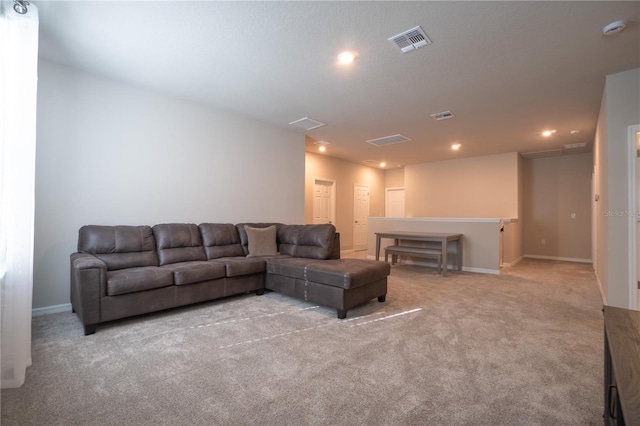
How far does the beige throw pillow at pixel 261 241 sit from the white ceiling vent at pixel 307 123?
189 cm

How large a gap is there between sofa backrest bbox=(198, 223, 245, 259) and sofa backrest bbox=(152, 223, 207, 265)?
0.08 m

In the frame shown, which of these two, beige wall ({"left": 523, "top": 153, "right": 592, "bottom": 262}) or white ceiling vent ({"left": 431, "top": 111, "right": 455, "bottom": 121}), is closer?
white ceiling vent ({"left": 431, "top": 111, "right": 455, "bottom": 121})

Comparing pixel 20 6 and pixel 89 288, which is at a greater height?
pixel 20 6

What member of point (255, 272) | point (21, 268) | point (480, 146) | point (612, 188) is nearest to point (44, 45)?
point (21, 268)

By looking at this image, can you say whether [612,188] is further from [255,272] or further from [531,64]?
[255,272]

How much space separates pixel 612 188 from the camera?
3121 millimetres

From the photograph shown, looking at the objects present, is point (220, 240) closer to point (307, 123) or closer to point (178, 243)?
point (178, 243)

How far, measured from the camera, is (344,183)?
8.00 meters

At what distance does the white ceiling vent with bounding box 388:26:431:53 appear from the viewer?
2520 mm

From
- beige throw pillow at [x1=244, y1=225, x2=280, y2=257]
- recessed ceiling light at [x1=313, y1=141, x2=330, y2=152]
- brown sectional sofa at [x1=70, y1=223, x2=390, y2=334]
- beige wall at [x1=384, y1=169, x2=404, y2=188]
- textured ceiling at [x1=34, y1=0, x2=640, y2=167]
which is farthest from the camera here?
beige wall at [x1=384, y1=169, x2=404, y2=188]

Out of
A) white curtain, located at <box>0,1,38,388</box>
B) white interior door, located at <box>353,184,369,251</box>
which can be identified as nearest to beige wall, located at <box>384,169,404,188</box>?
white interior door, located at <box>353,184,369,251</box>

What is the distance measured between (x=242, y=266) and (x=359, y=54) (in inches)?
104

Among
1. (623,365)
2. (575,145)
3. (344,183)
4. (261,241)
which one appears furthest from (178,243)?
(575,145)

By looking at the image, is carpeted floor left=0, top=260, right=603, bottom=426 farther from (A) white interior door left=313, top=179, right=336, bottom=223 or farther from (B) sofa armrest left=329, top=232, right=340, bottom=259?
(A) white interior door left=313, top=179, right=336, bottom=223
